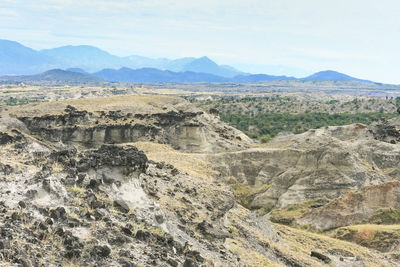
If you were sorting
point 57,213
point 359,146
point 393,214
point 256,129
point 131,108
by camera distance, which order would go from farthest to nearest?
1. point 256,129
2. point 131,108
3. point 359,146
4. point 393,214
5. point 57,213

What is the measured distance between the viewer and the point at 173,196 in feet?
64.4

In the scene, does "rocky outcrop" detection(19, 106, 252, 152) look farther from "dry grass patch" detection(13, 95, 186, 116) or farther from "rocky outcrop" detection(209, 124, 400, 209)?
"rocky outcrop" detection(209, 124, 400, 209)

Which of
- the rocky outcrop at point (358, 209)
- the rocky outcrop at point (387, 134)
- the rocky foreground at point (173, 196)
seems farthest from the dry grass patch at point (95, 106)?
the rocky outcrop at point (358, 209)

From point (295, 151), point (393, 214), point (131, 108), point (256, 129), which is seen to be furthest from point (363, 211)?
point (256, 129)

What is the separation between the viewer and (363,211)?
3159cm

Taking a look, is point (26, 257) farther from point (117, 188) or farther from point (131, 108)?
point (131, 108)

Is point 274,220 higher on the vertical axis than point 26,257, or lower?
lower

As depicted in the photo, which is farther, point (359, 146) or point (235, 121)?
Answer: point (235, 121)

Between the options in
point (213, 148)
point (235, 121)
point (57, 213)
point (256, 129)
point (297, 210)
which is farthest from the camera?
point (235, 121)

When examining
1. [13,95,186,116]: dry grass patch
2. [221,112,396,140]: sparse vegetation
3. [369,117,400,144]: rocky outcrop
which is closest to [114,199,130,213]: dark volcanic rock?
[13,95,186,116]: dry grass patch

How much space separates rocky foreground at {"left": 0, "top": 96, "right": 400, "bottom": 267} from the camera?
11.4 metres

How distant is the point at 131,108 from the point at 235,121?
57357mm

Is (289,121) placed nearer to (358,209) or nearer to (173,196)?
(358,209)

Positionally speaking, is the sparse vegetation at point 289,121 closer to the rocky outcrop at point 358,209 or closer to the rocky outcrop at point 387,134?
the rocky outcrop at point 387,134
